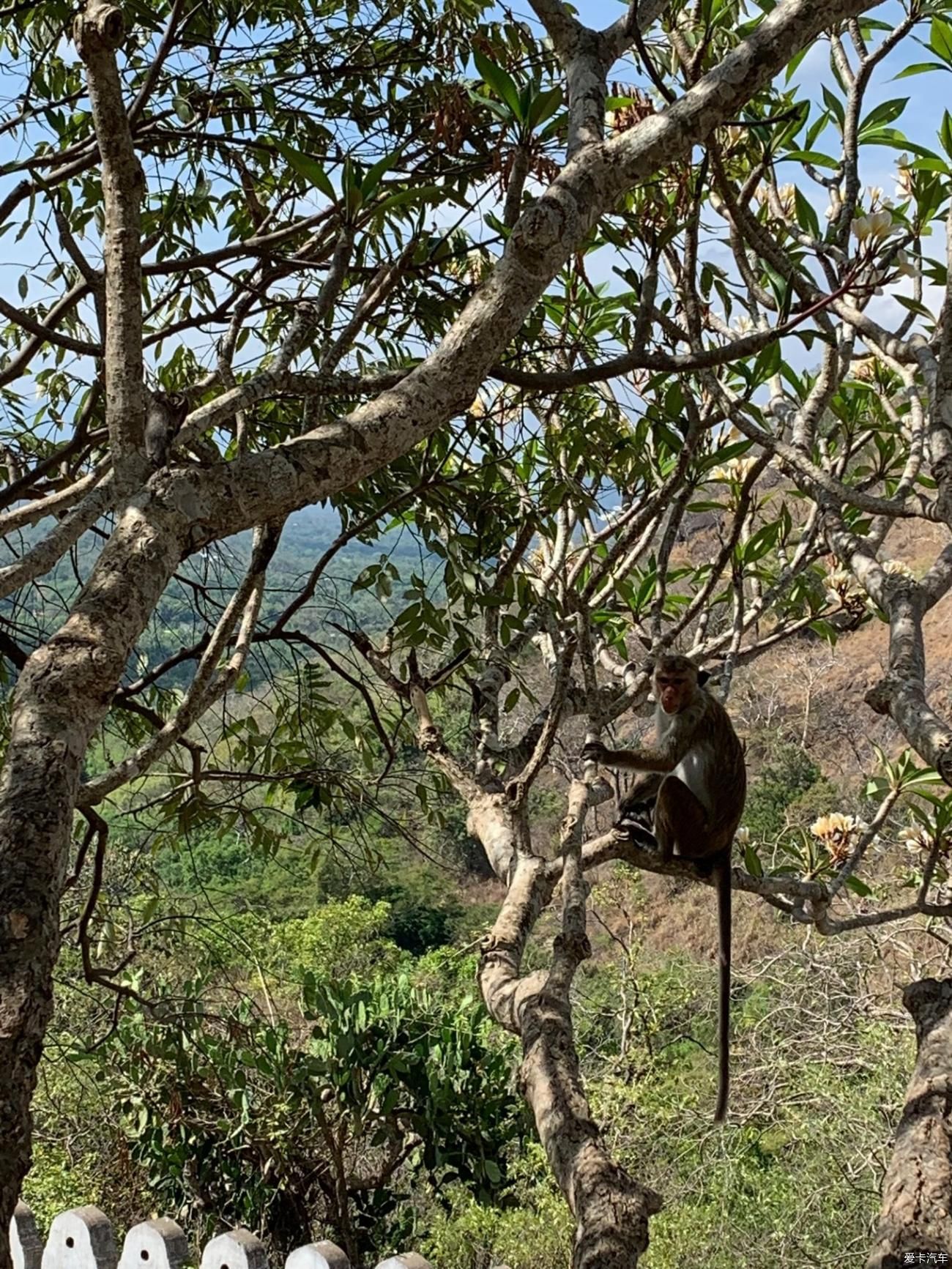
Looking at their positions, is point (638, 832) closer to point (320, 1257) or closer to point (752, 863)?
point (752, 863)

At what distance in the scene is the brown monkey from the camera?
2.65m

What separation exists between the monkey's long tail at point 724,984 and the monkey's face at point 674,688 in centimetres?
38

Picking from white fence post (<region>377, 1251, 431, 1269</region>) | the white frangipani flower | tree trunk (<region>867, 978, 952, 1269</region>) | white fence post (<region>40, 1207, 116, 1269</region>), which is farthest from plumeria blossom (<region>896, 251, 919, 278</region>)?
white fence post (<region>40, 1207, 116, 1269</region>)

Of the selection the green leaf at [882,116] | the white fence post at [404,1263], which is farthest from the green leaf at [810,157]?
the white fence post at [404,1263]

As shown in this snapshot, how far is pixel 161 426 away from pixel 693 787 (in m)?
2.13

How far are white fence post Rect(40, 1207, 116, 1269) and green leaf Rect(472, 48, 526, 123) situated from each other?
2.23 meters

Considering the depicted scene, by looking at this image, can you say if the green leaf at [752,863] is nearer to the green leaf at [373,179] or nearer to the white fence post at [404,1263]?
the white fence post at [404,1263]

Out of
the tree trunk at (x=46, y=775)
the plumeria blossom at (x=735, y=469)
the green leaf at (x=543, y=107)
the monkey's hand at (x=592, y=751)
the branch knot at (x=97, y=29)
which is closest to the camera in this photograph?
the tree trunk at (x=46, y=775)

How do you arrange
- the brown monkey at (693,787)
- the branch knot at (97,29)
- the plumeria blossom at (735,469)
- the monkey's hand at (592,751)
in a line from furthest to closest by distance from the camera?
the plumeria blossom at (735,469) → the brown monkey at (693,787) → the monkey's hand at (592,751) → the branch knot at (97,29)

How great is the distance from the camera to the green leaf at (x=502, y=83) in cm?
154

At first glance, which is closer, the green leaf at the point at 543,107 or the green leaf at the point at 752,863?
the green leaf at the point at 543,107

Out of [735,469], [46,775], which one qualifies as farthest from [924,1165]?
[735,469]

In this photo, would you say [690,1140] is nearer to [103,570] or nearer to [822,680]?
[103,570]

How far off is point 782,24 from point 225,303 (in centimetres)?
159
